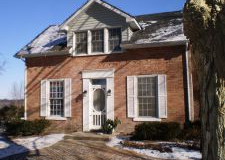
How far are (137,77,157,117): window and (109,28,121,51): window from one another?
214 cm

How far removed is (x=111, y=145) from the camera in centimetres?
1284

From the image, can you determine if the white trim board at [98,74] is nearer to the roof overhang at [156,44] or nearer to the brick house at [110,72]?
the brick house at [110,72]

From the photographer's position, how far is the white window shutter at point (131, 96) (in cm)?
1562

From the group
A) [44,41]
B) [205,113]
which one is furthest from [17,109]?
[205,113]

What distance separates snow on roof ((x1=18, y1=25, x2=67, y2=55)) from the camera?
18281 mm

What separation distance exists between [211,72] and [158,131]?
32.8 feet

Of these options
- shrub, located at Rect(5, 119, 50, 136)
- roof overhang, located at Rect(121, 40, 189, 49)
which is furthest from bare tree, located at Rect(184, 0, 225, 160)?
shrub, located at Rect(5, 119, 50, 136)

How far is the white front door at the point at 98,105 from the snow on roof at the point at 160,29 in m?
2.95

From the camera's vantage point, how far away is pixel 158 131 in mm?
13633

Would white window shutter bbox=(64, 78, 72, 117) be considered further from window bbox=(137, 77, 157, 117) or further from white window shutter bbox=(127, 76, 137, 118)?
window bbox=(137, 77, 157, 117)

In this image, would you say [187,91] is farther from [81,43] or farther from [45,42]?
[45,42]

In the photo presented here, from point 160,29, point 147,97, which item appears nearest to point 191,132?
point 147,97

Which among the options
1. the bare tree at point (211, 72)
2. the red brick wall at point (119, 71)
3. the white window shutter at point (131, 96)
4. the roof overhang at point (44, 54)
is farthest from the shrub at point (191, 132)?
the bare tree at point (211, 72)

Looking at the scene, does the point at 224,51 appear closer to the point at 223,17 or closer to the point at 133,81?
the point at 223,17
